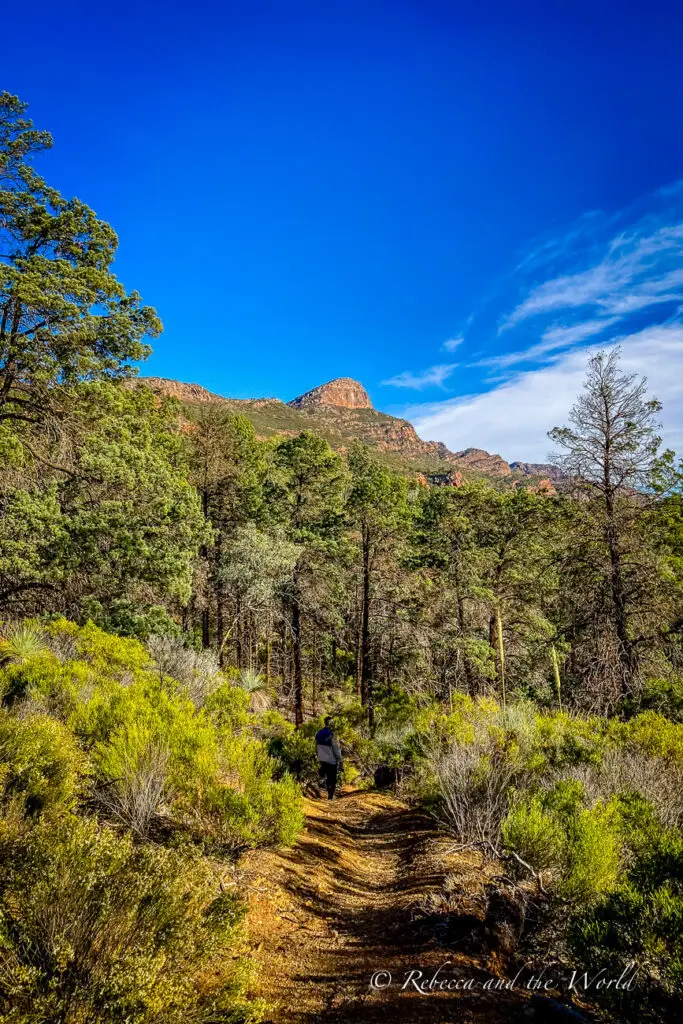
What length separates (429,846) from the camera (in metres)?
6.59

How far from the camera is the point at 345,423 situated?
127m

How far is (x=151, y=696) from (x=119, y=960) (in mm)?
4693

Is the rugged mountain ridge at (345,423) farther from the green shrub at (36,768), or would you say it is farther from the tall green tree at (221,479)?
the green shrub at (36,768)

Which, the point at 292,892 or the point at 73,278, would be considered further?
the point at 73,278

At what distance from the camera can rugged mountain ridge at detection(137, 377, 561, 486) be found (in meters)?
83.6

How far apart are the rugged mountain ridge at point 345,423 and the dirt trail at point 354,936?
48767 mm

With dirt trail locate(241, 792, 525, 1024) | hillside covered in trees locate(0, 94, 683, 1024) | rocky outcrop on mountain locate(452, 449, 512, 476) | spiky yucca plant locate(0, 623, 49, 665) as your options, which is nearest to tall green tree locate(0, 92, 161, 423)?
hillside covered in trees locate(0, 94, 683, 1024)

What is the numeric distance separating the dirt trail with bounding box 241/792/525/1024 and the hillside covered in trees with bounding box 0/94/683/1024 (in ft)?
1.02

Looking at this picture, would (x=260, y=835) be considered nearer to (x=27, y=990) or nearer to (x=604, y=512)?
(x=27, y=990)

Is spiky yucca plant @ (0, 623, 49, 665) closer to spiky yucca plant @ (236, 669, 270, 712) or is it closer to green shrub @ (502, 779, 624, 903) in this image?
spiky yucca plant @ (236, 669, 270, 712)

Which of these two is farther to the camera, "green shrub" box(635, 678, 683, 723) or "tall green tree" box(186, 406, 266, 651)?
"tall green tree" box(186, 406, 266, 651)

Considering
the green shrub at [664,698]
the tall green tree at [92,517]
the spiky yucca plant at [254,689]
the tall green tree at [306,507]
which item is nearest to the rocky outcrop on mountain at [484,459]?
the tall green tree at [306,507]

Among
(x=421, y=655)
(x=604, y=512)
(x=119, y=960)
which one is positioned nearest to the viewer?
(x=119, y=960)

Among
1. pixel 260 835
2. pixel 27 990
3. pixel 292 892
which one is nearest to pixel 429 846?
pixel 292 892
